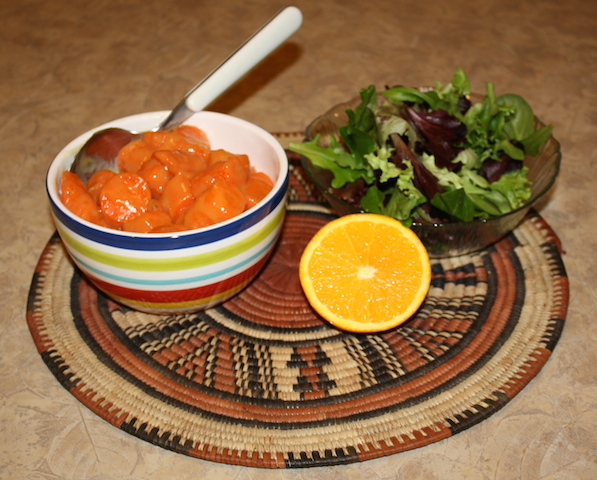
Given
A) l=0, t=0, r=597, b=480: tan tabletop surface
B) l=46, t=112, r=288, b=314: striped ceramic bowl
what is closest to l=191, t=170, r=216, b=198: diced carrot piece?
l=46, t=112, r=288, b=314: striped ceramic bowl

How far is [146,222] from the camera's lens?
924 millimetres

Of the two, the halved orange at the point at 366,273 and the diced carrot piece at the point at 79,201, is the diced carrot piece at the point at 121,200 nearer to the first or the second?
the diced carrot piece at the point at 79,201

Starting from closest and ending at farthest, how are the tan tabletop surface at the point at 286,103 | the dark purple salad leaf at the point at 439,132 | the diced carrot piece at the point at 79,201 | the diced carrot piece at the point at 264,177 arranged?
the tan tabletop surface at the point at 286,103
the diced carrot piece at the point at 79,201
the diced carrot piece at the point at 264,177
the dark purple salad leaf at the point at 439,132

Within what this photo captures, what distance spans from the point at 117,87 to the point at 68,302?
86cm

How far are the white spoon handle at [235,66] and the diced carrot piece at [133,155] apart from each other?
0.09 m

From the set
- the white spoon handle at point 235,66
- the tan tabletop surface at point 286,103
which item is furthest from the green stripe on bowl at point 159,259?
the white spoon handle at point 235,66

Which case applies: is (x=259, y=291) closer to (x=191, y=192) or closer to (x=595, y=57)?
(x=191, y=192)

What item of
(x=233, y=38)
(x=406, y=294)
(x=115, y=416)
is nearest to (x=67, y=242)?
(x=115, y=416)

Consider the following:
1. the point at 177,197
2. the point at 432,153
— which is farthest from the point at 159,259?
the point at 432,153

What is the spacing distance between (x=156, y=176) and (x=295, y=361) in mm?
362

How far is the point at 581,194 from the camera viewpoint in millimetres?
1343

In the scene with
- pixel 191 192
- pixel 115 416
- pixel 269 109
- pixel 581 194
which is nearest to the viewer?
pixel 115 416

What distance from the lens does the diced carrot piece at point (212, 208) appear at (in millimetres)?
921

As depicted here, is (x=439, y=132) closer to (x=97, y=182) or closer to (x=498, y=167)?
(x=498, y=167)
